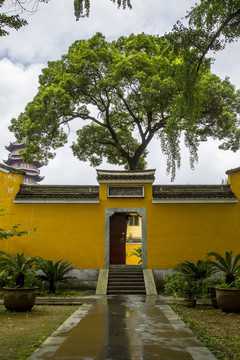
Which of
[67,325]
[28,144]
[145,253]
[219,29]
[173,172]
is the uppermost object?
[28,144]

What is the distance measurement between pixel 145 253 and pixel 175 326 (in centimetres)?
642

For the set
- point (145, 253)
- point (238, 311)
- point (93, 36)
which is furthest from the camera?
point (93, 36)

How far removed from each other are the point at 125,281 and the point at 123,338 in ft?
21.6

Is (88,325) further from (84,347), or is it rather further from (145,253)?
(145,253)

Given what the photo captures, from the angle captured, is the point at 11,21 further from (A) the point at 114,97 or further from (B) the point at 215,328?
(A) the point at 114,97

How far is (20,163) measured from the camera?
42.2m

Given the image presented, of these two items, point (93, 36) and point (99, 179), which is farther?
point (93, 36)

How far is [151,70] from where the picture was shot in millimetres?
15242

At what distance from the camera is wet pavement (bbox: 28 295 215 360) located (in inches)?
155

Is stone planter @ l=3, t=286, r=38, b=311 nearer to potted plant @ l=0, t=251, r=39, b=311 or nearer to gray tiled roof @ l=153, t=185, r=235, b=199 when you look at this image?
potted plant @ l=0, t=251, r=39, b=311

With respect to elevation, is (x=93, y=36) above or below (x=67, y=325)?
above

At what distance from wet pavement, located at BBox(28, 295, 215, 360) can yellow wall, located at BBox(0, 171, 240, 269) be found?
184 inches

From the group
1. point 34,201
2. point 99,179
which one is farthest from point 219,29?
point 34,201

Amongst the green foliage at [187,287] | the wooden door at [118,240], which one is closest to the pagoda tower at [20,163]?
the wooden door at [118,240]
